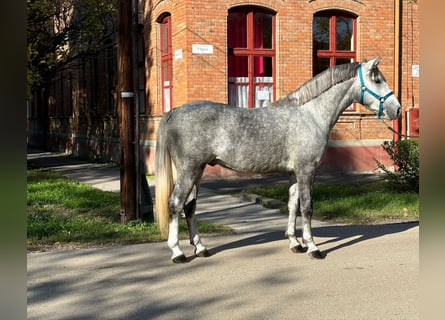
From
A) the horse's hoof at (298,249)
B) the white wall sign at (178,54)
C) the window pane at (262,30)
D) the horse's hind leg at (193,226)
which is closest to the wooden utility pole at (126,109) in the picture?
the horse's hind leg at (193,226)

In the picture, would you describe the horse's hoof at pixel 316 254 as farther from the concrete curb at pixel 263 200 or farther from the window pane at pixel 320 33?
the window pane at pixel 320 33

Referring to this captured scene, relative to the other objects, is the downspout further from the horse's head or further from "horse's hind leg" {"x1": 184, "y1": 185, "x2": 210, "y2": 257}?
"horse's hind leg" {"x1": 184, "y1": 185, "x2": 210, "y2": 257}

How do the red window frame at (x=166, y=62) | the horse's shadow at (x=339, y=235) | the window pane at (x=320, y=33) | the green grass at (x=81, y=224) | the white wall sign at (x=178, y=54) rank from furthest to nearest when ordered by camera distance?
1. the window pane at (x=320, y=33)
2. the red window frame at (x=166, y=62)
3. the white wall sign at (x=178, y=54)
4. the green grass at (x=81, y=224)
5. the horse's shadow at (x=339, y=235)

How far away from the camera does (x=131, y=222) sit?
28.1ft

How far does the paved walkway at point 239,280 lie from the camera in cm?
456

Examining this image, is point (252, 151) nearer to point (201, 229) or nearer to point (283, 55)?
point (201, 229)

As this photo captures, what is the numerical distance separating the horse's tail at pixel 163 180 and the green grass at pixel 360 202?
3.96m

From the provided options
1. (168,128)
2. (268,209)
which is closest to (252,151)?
(168,128)

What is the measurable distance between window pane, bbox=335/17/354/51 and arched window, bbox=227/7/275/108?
240 centimetres

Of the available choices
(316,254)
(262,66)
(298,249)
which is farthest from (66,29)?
(316,254)

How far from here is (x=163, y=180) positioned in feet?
21.0

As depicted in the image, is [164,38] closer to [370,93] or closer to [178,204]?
[370,93]

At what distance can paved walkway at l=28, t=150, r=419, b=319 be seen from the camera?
15.0 ft

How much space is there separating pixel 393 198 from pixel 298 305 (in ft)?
22.9
